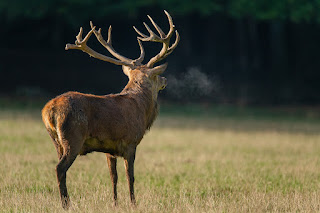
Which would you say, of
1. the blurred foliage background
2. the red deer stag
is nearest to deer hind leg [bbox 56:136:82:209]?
the red deer stag

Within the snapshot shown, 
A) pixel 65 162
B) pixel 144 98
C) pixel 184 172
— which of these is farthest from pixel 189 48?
pixel 65 162

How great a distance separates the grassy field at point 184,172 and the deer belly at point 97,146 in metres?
0.65

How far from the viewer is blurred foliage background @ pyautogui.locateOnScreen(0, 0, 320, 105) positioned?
92.3 feet

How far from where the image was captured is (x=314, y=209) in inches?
279

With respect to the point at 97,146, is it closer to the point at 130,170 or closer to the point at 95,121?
the point at 95,121

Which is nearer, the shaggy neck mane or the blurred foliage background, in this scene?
the shaggy neck mane

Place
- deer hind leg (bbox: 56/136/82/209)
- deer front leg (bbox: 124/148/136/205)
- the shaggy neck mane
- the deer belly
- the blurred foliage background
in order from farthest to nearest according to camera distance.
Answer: the blurred foliage background → the shaggy neck mane → deer front leg (bbox: 124/148/136/205) → the deer belly → deer hind leg (bbox: 56/136/82/209)

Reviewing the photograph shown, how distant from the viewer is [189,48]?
33.5 m

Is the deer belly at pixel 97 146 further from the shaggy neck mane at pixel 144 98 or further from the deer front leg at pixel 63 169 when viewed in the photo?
the shaggy neck mane at pixel 144 98

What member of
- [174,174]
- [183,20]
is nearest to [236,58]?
[183,20]

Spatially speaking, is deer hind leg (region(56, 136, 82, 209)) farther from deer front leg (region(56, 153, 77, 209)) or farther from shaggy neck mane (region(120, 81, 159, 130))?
shaggy neck mane (region(120, 81, 159, 130))

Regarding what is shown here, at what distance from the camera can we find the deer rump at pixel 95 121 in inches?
264

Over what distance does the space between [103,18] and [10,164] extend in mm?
22214

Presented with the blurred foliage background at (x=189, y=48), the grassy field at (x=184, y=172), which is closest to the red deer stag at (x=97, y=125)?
the grassy field at (x=184, y=172)
